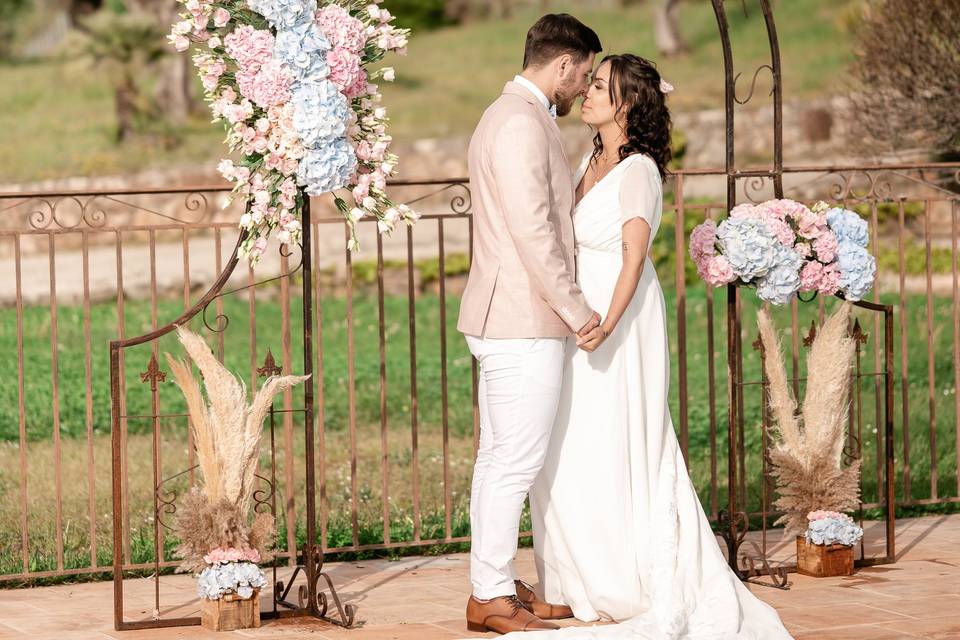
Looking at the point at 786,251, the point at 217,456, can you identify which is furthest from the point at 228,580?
the point at 786,251

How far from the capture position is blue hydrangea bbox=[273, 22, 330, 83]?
4.78m

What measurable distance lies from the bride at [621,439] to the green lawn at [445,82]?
43.5 feet

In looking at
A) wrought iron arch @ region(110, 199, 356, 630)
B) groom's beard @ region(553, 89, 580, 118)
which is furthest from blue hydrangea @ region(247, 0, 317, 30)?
groom's beard @ region(553, 89, 580, 118)

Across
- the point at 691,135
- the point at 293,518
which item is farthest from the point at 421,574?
→ the point at 691,135

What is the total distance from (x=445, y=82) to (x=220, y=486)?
61.2 ft

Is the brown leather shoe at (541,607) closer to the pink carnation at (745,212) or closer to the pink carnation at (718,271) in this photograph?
the pink carnation at (718,271)

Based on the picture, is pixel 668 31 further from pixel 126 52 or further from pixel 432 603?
pixel 432 603

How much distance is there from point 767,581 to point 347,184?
232 cm

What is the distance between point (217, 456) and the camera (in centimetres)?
502

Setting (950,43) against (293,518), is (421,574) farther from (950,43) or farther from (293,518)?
(950,43)

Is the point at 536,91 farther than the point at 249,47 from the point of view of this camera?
Yes

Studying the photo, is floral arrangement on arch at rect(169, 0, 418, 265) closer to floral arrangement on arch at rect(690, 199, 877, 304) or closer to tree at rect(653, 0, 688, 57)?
floral arrangement on arch at rect(690, 199, 877, 304)

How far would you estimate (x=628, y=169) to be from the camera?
5.02 m

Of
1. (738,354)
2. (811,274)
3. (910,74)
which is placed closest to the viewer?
(811,274)
